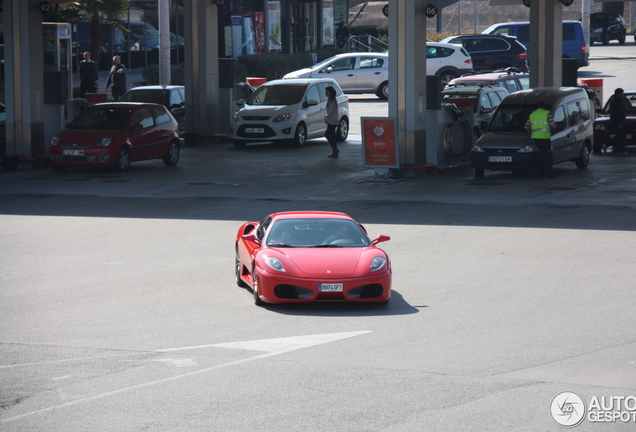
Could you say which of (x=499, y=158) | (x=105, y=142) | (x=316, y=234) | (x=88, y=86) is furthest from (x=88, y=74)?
(x=316, y=234)

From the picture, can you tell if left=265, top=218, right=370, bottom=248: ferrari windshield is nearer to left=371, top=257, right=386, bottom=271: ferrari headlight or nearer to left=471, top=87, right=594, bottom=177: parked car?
left=371, top=257, right=386, bottom=271: ferrari headlight

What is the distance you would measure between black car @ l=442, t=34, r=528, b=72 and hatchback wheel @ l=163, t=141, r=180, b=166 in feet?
74.7

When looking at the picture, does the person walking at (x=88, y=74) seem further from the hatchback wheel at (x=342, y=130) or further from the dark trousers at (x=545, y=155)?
the dark trousers at (x=545, y=155)

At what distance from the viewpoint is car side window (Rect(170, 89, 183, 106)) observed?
105 feet

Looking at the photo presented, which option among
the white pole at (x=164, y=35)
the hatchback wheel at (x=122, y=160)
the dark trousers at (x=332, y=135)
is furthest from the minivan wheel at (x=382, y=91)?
the hatchback wheel at (x=122, y=160)

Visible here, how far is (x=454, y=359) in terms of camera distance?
8.74m

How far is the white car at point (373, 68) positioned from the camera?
4303 centimetres

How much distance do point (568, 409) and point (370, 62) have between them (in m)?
36.7

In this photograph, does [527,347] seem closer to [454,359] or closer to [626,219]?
[454,359]

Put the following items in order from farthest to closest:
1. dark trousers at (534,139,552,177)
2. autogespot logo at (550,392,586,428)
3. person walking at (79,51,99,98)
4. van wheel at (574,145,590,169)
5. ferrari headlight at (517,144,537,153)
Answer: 1. person walking at (79,51,99,98)
2. van wheel at (574,145,590,169)
3. ferrari headlight at (517,144,537,153)
4. dark trousers at (534,139,552,177)
5. autogespot logo at (550,392,586,428)

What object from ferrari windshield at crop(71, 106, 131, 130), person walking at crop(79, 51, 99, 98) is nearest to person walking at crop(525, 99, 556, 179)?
ferrari windshield at crop(71, 106, 131, 130)

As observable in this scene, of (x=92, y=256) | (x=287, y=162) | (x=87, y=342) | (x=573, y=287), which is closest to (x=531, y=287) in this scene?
(x=573, y=287)

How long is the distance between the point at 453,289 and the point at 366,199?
8103mm

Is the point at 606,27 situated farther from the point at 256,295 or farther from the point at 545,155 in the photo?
the point at 256,295
